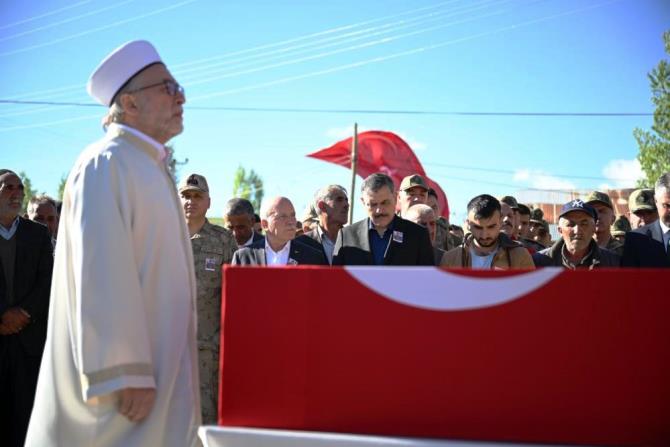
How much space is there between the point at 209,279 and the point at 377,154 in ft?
57.0

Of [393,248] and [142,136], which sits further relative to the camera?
[393,248]

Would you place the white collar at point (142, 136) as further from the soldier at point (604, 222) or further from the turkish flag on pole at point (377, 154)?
the turkish flag on pole at point (377, 154)

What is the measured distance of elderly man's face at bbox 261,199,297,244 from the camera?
17.5 ft

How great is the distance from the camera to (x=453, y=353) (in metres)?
1.99

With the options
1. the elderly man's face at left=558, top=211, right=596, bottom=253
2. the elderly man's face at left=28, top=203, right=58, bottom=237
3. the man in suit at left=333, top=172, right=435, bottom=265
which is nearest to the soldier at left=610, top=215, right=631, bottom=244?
the elderly man's face at left=558, top=211, right=596, bottom=253

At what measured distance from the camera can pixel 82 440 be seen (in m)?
2.69

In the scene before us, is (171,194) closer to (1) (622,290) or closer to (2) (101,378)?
(2) (101,378)

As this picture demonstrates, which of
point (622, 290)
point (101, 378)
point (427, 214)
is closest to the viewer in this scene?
point (622, 290)

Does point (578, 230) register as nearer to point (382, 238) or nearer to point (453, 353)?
point (382, 238)

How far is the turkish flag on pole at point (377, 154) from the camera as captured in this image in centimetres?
2094

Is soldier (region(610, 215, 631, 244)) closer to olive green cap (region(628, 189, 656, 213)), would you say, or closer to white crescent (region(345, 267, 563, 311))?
olive green cap (region(628, 189, 656, 213))

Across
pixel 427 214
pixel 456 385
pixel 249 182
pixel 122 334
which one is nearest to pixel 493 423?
pixel 456 385

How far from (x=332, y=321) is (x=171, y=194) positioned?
129 cm

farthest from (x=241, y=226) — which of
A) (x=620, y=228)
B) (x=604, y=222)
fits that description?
(x=620, y=228)
